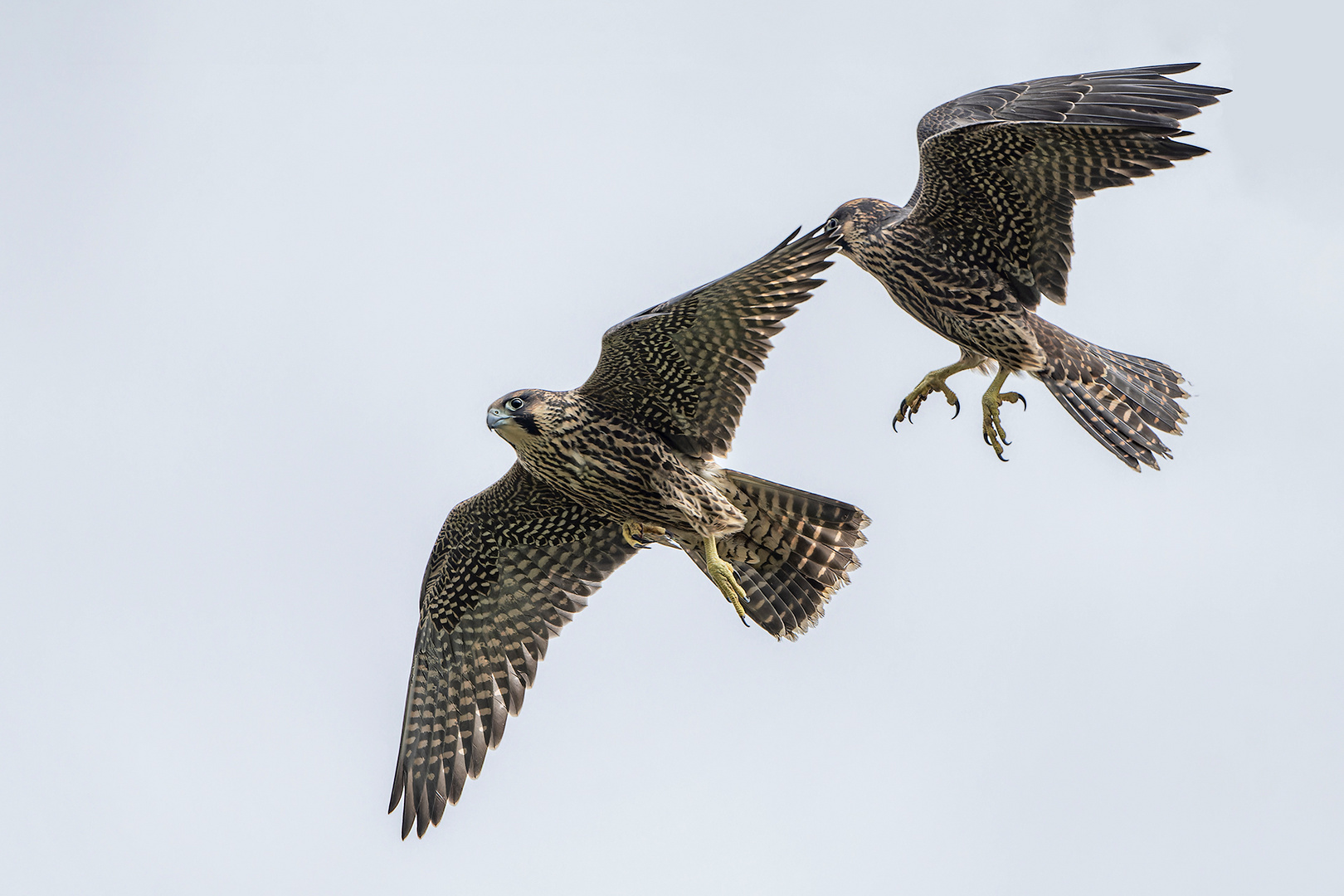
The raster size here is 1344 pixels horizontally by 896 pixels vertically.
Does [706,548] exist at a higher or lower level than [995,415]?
lower

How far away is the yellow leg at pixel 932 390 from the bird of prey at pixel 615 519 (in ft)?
3.64

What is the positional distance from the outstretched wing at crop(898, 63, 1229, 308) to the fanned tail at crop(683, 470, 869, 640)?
1.80 metres

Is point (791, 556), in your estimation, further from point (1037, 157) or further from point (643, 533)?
point (1037, 157)

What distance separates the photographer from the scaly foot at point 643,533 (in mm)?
10383

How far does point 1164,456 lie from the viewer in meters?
10.1

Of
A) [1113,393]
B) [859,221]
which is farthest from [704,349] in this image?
[1113,393]

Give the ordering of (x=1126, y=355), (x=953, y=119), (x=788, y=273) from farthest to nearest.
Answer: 1. (x=1126, y=355)
2. (x=953, y=119)
3. (x=788, y=273)

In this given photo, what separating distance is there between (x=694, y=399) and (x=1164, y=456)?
2.85 metres

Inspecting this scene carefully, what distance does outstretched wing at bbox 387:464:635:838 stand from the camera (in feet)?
36.0

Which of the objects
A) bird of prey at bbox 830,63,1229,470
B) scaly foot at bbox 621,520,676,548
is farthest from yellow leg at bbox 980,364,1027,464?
scaly foot at bbox 621,520,676,548

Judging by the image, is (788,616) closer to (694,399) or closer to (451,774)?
(694,399)

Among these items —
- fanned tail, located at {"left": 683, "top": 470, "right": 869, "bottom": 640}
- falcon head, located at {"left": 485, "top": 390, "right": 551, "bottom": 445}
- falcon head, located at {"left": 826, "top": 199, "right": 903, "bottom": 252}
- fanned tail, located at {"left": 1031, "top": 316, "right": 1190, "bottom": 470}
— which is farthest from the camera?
falcon head, located at {"left": 826, "top": 199, "right": 903, "bottom": 252}

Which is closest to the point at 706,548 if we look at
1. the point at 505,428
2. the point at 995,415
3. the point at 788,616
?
the point at 788,616

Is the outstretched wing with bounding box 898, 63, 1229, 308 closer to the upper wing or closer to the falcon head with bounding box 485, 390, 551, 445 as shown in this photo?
the upper wing
